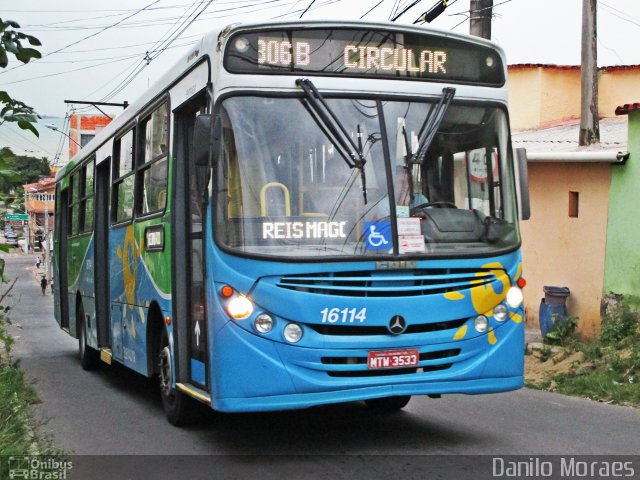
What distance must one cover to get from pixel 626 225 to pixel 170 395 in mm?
7601

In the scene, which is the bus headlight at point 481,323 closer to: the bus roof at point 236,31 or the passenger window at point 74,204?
the bus roof at point 236,31

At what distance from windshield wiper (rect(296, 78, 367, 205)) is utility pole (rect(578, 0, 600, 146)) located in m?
9.19

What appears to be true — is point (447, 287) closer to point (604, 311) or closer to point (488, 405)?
point (488, 405)

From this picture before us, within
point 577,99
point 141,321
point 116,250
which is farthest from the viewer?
point 577,99

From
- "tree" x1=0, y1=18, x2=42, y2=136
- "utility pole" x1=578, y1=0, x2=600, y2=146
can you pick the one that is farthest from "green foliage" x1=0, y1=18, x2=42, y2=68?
"utility pole" x1=578, y1=0, x2=600, y2=146

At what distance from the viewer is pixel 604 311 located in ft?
44.0

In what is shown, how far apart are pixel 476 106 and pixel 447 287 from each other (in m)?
1.52

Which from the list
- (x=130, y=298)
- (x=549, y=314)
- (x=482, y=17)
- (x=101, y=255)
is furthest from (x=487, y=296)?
(x=482, y=17)

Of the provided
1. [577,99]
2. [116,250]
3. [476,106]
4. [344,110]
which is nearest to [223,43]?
[344,110]

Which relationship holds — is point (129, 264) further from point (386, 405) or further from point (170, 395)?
point (386, 405)

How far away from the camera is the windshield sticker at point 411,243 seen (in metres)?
6.71

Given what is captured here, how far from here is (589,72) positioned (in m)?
14.9

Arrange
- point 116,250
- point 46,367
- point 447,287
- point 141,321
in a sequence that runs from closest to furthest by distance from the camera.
A: point 447,287
point 141,321
point 116,250
point 46,367

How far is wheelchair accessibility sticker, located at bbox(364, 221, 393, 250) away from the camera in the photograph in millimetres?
6676
